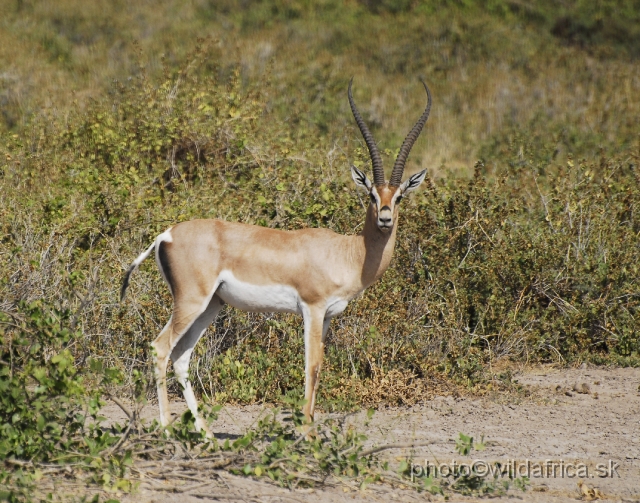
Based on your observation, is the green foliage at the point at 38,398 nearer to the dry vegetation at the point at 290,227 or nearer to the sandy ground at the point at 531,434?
the dry vegetation at the point at 290,227

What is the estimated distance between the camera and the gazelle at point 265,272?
21.6 feet

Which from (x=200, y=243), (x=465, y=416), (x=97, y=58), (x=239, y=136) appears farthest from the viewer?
(x=97, y=58)

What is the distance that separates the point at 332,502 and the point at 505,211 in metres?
4.79

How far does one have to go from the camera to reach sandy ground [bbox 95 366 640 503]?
533 centimetres

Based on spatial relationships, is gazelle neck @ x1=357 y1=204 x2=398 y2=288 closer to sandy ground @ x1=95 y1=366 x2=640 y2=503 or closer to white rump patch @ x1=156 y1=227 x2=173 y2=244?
sandy ground @ x1=95 y1=366 x2=640 y2=503

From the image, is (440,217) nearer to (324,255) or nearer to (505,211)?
(505,211)

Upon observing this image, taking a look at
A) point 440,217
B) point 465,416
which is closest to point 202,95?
point 440,217

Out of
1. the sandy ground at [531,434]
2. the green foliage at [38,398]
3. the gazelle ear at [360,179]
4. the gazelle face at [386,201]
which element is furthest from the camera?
the gazelle ear at [360,179]

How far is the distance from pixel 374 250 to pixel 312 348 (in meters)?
0.89

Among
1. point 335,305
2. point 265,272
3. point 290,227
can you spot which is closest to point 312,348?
point 335,305

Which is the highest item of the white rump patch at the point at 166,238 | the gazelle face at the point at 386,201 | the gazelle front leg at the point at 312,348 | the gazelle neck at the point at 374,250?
the gazelle face at the point at 386,201

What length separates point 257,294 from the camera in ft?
21.7

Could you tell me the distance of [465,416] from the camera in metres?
7.30

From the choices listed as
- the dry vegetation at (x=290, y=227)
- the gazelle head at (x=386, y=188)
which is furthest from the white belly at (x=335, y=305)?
the dry vegetation at (x=290, y=227)
